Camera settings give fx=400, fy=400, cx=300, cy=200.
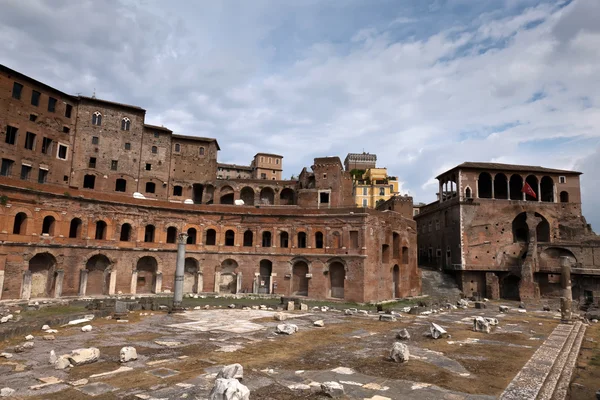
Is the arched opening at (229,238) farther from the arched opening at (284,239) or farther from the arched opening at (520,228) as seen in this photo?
the arched opening at (520,228)

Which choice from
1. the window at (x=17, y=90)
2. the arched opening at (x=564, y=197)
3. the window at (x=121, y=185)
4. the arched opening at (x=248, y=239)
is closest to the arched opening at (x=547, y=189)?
the arched opening at (x=564, y=197)

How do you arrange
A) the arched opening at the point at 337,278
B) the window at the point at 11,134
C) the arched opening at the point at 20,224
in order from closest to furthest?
the arched opening at the point at 20,224 < the window at the point at 11,134 < the arched opening at the point at 337,278

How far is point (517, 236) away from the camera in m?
46.8

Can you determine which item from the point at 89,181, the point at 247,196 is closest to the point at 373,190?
the point at 247,196

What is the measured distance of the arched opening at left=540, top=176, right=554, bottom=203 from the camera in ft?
156

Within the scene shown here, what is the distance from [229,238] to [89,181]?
641 inches

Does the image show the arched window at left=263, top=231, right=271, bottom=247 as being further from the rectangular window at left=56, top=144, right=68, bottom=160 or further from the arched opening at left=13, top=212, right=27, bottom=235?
the rectangular window at left=56, top=144, right=68, bottom=160

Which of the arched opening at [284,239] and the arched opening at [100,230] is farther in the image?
the arched opening at [284,239]

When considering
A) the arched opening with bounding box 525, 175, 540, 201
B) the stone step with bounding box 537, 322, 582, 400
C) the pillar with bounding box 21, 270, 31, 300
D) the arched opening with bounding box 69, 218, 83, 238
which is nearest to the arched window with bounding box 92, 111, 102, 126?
the arched opening with bounding box 69, 218, 83, 238

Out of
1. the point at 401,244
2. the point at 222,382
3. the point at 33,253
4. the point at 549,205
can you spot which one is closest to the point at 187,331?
the point at 222,382

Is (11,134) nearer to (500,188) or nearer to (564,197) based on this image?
(500,188)

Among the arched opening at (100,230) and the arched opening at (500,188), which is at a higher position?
the arched opening at (500,188)

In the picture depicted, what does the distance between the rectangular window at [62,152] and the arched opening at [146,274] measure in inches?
567

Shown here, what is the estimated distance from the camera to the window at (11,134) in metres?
36.0
